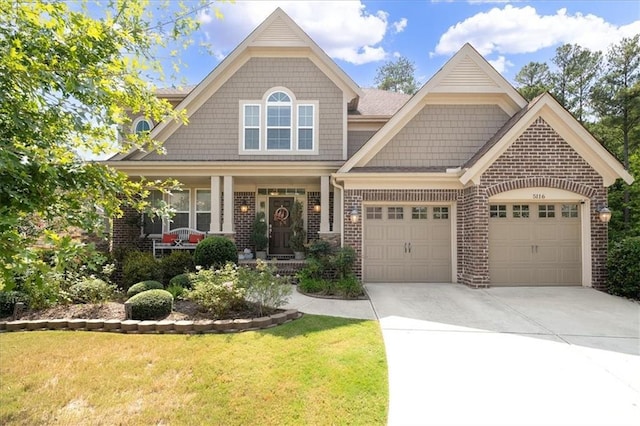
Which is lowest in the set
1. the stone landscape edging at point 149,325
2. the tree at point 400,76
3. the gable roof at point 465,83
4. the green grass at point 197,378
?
the green grass at point 197,378

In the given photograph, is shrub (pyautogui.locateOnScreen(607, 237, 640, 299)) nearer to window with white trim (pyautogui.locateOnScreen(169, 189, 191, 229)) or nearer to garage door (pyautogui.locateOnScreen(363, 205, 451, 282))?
garage door (pyautogui.locateOnScreen(363, 205, 451, 282))

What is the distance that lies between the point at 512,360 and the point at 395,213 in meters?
6.01

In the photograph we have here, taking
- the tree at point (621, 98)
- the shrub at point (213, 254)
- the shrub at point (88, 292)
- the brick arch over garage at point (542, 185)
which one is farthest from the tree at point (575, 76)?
the shrub at point (88, 292)

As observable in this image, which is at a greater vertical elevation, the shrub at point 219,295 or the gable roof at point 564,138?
the gable roof at point 564,138

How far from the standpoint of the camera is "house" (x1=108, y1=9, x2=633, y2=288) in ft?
30.6

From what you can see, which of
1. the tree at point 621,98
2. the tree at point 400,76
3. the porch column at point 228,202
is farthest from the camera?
the tree at point 400,76

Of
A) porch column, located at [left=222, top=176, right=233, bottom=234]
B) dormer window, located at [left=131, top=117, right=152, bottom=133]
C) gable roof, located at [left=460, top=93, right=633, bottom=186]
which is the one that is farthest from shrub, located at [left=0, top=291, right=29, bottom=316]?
gable roof, located at [left=460, top=93, right=633, bottom=186]

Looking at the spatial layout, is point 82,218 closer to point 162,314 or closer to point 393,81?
point 162,314

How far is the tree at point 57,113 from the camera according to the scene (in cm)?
262

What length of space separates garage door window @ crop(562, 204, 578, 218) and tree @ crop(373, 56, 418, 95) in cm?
2585

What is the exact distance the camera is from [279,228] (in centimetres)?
1316

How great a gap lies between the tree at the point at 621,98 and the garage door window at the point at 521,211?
14.2m

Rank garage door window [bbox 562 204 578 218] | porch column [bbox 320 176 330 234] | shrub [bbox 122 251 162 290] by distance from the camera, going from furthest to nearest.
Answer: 1. porch column [bbox 320 176 330 234]
2. garage door window [bbox 562 204 578 218]
3. shrub [bbox 122 251 162 290]

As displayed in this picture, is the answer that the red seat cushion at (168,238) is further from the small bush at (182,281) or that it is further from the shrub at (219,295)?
the shrub at (219,295)
